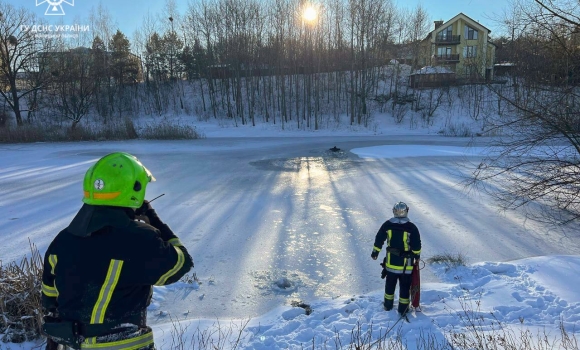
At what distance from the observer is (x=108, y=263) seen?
1844mm

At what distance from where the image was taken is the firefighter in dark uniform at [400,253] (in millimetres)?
4512

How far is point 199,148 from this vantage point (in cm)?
2020

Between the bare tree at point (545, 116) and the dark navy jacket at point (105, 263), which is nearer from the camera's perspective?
the dark navy jacket at point (105, 263)

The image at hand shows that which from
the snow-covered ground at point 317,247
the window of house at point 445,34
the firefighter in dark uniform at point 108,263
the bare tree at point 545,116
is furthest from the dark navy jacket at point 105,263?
the window of house at point 445,34

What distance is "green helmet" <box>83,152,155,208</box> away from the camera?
189cm

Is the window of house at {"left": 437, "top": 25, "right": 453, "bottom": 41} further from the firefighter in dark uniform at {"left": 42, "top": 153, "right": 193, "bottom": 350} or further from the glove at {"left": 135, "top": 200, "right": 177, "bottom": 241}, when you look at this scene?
the firefighter in dark uniform at {"left": 42, "top": 153, "right": 193, "bottom": 350}

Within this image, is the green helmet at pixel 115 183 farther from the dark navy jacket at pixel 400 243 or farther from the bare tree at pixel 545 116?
the bare tree at pixel 545 116

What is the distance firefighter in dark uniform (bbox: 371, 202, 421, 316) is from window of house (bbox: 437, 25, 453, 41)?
46523 millimetres

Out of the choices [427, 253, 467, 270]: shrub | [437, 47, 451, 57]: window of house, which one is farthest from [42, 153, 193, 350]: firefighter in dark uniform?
[437, 47, 451, 57]: window of house

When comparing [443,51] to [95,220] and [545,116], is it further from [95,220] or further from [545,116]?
[95,220]

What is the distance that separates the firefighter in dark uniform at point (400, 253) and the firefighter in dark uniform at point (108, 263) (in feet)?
10.2

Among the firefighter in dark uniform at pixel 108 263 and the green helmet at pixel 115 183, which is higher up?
the green helmet at pixel 115 183

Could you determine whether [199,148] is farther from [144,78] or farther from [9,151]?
[144,78]

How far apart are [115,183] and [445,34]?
165 ft
